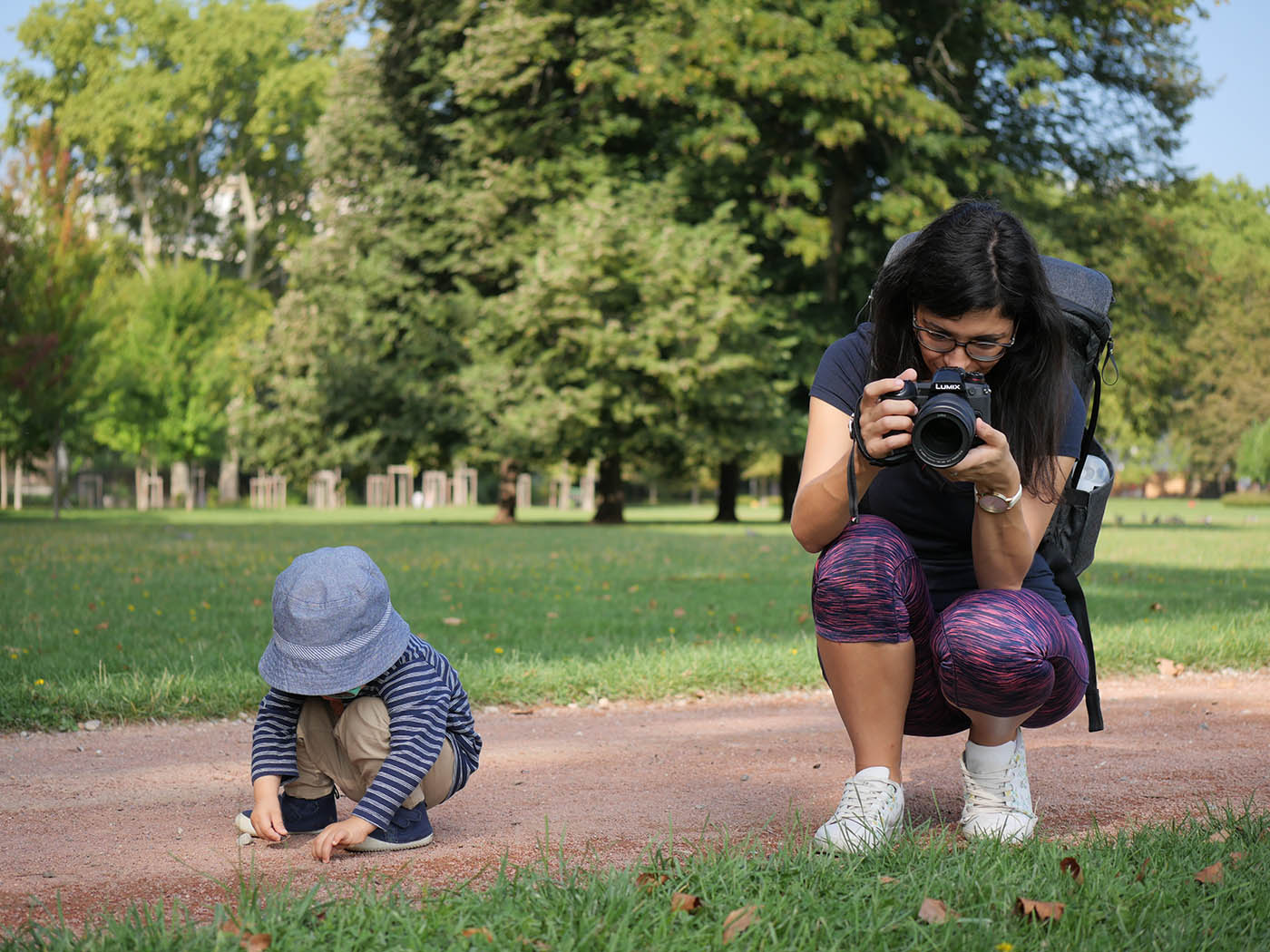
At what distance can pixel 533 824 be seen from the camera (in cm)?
346

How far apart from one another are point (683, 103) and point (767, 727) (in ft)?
60.3

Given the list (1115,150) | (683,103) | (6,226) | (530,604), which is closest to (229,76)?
(6,226)

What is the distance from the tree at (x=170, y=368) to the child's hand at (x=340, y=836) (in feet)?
110

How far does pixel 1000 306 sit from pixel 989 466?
15.3 inches

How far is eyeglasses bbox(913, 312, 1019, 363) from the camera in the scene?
9.80ft

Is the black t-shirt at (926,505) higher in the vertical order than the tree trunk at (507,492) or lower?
higher

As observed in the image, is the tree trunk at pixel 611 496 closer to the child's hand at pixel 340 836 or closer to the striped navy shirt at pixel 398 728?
the striped navy shirt at pixel 398 728

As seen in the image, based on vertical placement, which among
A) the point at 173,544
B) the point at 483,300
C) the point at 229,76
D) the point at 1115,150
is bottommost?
the point at 173,544

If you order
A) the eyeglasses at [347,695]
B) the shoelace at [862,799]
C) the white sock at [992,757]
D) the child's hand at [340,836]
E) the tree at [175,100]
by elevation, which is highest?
the tree at [175,100]

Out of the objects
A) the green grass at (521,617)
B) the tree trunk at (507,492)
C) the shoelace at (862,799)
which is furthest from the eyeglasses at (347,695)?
the tree trunk at (507,492)

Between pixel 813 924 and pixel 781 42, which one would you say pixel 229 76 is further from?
pixel 813 924

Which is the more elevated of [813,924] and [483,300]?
[483,300]

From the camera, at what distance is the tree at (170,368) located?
117ft

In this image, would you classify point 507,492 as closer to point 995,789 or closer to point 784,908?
point 995,789
